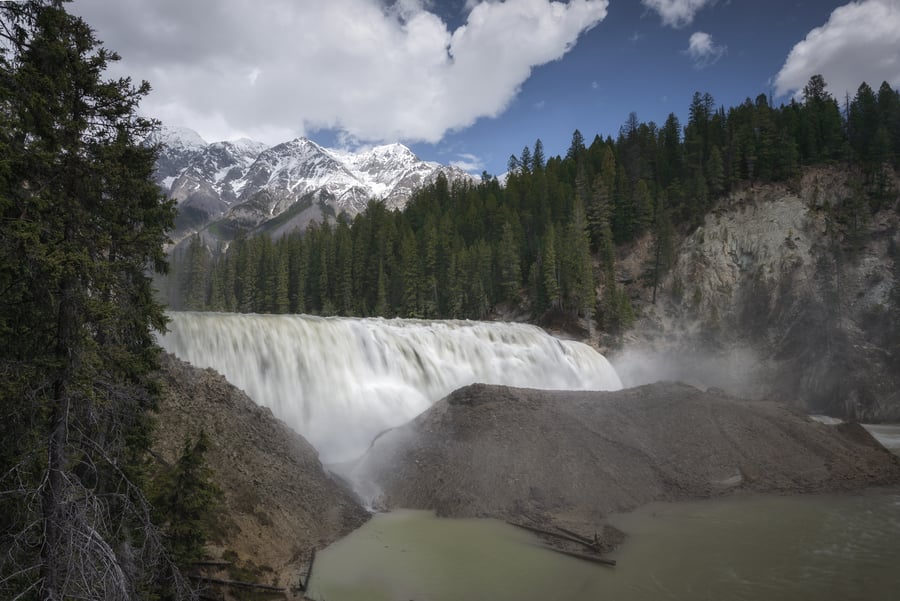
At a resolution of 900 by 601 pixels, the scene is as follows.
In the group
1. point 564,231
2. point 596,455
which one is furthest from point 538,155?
point 596,455

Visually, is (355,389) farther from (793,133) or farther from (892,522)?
(793,133)

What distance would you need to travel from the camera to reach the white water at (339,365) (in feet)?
64.9

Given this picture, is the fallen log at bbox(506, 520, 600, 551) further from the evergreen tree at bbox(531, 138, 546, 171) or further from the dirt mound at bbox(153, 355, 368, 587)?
the evergreen tree at bbox(531, 138, 546, 171)

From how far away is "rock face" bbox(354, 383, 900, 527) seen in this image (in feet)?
47.3

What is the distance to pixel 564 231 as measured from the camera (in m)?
58.7

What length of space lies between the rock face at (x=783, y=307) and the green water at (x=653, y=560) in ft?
103

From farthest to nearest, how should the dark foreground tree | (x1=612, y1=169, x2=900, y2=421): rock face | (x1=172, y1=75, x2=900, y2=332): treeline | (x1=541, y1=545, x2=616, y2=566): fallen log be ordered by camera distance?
(x1=172, y1=75, x2=900, y2=332): treeline
(x1=612, y1=169, x2=900, y2=421): rock face
(x1=541, y1=545, x2=616, y2=566): fallen log
the dark foreground tree

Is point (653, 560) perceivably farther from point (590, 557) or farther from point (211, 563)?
point (211, 563)

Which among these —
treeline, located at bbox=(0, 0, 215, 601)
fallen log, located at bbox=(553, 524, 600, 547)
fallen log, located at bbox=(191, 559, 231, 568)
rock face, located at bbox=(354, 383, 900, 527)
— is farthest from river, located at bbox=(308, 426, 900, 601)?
treeline, located at bbox=(0, 0, 215, 601)

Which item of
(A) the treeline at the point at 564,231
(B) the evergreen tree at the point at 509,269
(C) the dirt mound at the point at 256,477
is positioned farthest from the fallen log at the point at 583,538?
(B) the evergreen tree at the point at 509,269

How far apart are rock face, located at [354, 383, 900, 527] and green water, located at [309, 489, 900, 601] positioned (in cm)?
113

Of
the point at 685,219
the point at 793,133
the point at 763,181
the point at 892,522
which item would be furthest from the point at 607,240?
the point at 892,522

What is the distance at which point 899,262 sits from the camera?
147ft

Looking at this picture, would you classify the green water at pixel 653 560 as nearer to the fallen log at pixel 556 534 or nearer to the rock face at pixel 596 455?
the fallen log at pixel 556 534
